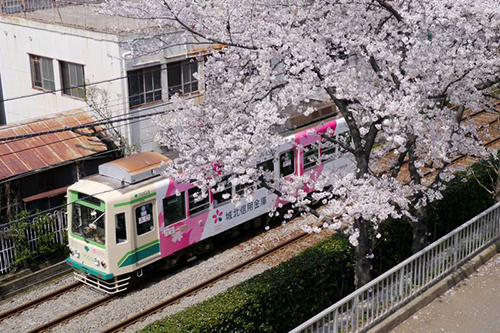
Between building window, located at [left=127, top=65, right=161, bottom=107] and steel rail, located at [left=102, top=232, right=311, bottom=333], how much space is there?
7.09 meters

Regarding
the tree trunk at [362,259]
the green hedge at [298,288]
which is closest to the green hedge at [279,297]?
the green hedge at [298,288]

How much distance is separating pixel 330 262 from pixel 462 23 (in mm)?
5003

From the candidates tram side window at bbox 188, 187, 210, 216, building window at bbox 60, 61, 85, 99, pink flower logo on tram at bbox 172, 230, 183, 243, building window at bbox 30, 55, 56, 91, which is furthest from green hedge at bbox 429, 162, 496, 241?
building window at bbox 30, 55, 56, 91

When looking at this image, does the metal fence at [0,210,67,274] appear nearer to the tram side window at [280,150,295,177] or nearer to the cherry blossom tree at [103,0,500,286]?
the tram side window at [280,150,295,177]

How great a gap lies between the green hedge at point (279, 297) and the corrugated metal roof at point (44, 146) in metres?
8.78

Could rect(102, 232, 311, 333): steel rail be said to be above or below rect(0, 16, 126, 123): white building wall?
below

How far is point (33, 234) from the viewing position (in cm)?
1769

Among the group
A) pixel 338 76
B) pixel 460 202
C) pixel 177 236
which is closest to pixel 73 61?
pixel 177 236

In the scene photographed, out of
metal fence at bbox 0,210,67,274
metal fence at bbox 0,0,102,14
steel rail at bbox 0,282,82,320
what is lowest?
steel rail at bbox 0,282,82,320

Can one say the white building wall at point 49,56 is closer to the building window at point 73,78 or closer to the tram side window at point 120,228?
the building window at point 73,78

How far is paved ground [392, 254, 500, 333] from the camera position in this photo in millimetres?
10867

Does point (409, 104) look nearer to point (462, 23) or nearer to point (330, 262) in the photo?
point (462, 23)

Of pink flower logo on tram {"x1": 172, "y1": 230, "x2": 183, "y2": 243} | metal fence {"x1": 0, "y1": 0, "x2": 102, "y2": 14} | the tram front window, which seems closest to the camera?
the tram front window

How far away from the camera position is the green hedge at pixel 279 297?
36.4ft
